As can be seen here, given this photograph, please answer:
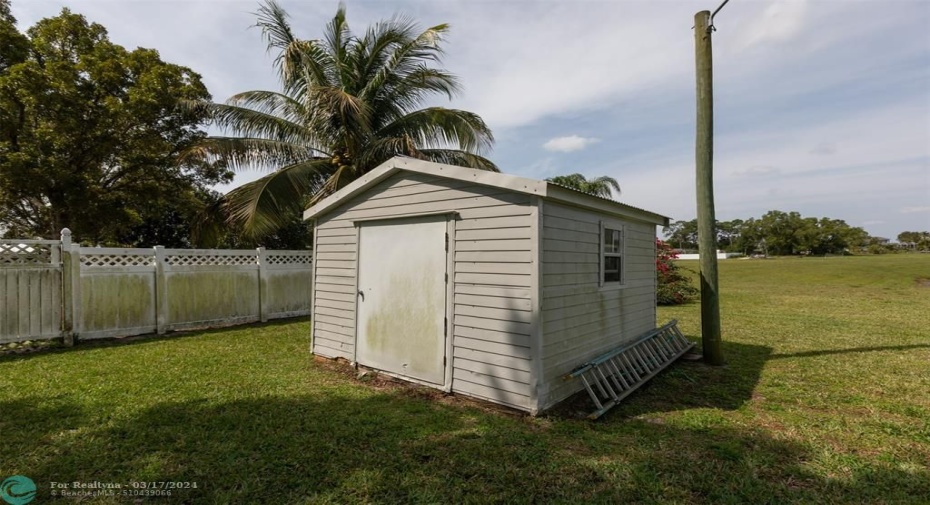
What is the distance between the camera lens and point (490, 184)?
415cm

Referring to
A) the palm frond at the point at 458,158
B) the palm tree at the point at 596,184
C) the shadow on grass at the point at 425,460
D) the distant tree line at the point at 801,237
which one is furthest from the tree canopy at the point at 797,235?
the shadow on grass at the point at 425,460

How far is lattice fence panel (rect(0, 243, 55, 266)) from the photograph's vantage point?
6258 millimetres

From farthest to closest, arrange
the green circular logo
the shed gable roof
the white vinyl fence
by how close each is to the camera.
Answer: the white vinyl fence
the shed gable roof
the green circular logo

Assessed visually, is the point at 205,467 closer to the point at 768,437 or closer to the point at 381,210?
the point at 381,210

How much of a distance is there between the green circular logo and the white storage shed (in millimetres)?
3170

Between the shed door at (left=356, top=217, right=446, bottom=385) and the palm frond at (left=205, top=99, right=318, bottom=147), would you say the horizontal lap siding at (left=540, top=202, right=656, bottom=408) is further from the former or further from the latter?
the palm frond at (left=205, top=99, right=318, bottom=147)

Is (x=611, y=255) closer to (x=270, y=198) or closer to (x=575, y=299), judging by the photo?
(x=575, y=299)

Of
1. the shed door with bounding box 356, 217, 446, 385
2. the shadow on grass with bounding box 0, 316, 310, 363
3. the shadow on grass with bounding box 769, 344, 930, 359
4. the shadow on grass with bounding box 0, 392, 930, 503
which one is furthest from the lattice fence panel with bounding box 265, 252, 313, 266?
the shadow on grass with bounding box 769, 344, 930, 359

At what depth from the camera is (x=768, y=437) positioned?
3.53 metres

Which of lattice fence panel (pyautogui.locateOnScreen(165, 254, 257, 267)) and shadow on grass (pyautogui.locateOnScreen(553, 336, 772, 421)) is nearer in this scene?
shadow on grass (pyautogui.locateOnScreen(553, 336, 772, 421))

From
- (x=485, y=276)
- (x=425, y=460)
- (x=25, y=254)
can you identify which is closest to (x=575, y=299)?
(x=485, y=276)

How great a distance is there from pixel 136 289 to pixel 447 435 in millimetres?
7386

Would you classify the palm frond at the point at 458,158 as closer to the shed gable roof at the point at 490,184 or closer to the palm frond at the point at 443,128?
the palm frond at the point at 443,128

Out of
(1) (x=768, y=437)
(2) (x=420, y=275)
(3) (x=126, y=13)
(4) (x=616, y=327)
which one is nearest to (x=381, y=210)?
(2) (x=420, y=275)
